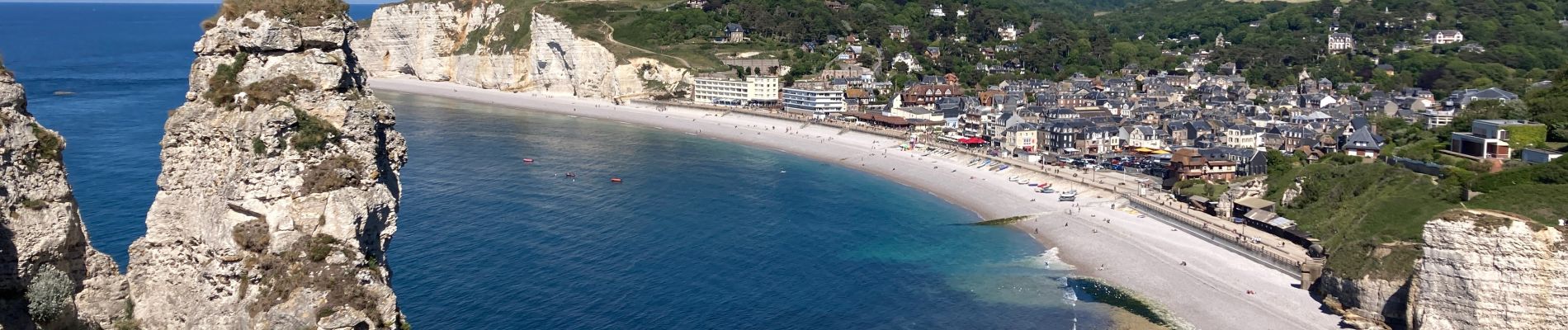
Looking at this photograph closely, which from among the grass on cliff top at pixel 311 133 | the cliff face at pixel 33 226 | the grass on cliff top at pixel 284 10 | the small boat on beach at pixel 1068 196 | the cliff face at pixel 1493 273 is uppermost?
the grass on cliff top at pixel 284 10

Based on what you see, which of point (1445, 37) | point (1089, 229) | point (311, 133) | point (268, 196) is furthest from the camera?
point (1445, 37)

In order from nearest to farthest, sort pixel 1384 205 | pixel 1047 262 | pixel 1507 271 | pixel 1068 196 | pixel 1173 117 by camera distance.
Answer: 1. pixel 1507 271
2. pixel 1384 205
3. pixel 1047 262
4. pixel 1068 196
5. pixel 1173 117

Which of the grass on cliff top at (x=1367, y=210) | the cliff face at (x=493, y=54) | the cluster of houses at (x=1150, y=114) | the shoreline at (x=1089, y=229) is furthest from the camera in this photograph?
the cliff face at (x=493, y=54)

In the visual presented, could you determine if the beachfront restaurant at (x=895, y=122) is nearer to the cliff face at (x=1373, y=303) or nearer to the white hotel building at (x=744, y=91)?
the white hotel building at (x=744, y=91)

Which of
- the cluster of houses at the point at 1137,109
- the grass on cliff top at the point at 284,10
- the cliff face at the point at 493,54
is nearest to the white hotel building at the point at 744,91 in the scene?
the cluster of houses at the point at 1137,109

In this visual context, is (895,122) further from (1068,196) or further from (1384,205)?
(1384,205)

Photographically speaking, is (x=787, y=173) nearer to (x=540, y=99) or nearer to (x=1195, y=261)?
(x=1195, y=261)

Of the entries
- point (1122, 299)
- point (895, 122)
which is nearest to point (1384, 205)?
point (1122, 299)
